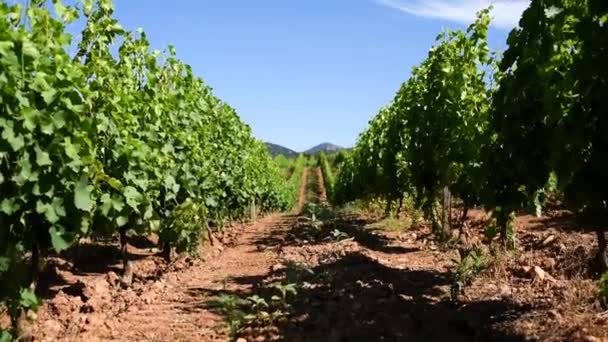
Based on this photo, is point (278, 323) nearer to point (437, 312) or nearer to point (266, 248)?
point (437, 312)

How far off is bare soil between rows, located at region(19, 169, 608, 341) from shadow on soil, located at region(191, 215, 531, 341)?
0.01 m

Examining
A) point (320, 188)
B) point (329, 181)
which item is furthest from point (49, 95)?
point (320, 188)

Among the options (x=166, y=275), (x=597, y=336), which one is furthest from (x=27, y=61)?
(x=166, y=275)

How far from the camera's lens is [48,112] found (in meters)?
5.27

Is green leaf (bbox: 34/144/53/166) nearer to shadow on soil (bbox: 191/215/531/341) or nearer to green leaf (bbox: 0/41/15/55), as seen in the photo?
green leaf (bbox: 0/41/15/55)

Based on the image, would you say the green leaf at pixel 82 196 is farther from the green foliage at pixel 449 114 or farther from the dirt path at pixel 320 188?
the dirt path at pixel 320 188

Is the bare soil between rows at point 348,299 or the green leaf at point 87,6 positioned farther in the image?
the green leaf at point 87,6

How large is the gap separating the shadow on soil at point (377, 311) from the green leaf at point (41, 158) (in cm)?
216

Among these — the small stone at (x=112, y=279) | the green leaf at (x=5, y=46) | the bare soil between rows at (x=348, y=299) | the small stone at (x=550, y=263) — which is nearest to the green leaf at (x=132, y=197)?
the bare soil between rows at (x=348, y=299)

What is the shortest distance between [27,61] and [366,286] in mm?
4164

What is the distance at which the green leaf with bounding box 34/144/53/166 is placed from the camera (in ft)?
16.5

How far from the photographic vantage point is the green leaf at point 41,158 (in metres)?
5.04

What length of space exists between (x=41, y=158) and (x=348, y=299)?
3211mm

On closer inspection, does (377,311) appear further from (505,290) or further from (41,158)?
(41,158)
